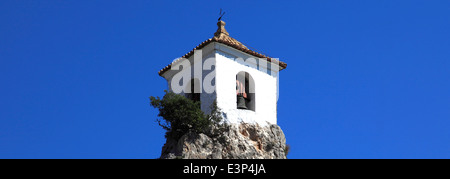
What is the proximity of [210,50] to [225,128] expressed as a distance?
12.5ft

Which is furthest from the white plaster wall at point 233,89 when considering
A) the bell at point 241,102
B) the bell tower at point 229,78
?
the bell at point 241,102

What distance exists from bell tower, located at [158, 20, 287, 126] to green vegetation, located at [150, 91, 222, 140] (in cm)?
70

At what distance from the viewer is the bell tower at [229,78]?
32.2m

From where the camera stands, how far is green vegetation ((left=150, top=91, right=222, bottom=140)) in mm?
30906

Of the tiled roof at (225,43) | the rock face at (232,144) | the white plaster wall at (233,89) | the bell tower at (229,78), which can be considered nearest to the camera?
the rock face at (232,144)

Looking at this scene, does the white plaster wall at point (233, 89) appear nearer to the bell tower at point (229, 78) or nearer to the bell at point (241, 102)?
the bell tower at point (229, 78)

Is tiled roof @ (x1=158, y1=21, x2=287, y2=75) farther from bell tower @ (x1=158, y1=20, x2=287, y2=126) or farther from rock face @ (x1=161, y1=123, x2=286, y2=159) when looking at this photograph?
rock face @ (x1=161, y1=123, x2=286, y2=159)

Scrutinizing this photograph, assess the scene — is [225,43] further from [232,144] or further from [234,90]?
[232,144]

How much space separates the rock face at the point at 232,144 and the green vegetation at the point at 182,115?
0.36 m

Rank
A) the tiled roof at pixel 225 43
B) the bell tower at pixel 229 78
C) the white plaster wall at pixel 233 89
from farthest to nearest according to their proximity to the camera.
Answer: the tiled roof at pixel 225 43
the bell tower at pixel 229 78
the white plaster wall at pixel 233 89

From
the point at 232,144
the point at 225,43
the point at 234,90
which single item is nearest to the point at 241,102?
the point at 234,90

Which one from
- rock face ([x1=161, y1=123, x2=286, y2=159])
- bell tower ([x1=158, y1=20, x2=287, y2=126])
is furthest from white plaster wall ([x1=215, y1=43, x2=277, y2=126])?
rock face ([x1=161, y1=123, x2=286, y2=159])

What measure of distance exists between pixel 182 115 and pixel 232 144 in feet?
8.66

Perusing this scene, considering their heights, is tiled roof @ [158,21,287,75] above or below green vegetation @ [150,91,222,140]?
above
